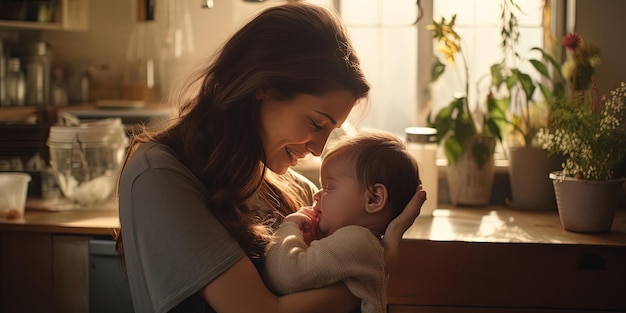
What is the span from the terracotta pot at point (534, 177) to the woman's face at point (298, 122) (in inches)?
57.3

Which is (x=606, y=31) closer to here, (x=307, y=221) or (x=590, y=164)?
(x=590, y=164)

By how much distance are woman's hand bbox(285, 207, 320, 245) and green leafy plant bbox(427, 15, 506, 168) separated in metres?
1.34

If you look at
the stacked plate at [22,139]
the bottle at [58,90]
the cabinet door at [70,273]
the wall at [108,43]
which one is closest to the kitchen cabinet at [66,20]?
the wall at [108,43]

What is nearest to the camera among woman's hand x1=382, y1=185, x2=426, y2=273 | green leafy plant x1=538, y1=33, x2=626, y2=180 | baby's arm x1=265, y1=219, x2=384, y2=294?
baby's arm x1=265, y1=219, x2=384, y2=294

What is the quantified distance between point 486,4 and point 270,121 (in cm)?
184

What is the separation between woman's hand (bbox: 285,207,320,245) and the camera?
169 centimetres

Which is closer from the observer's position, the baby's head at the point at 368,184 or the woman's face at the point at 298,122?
the woman's face at the point at 298,122

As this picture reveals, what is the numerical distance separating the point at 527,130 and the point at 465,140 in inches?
8.5

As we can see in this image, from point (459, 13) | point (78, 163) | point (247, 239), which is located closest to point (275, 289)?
point (247, 239)

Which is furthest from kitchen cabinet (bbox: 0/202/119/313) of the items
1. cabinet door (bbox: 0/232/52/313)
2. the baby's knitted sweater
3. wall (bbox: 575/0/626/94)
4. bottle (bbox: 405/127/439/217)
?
wall (bbox: 575/0/626/94)

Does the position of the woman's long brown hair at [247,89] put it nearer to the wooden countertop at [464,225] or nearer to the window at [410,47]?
the wooden countertop at [464,225]

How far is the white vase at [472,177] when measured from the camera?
300 cm

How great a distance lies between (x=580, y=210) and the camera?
8.43 feet

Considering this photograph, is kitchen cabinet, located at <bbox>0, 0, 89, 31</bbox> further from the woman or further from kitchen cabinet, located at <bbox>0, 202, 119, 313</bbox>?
the woman
